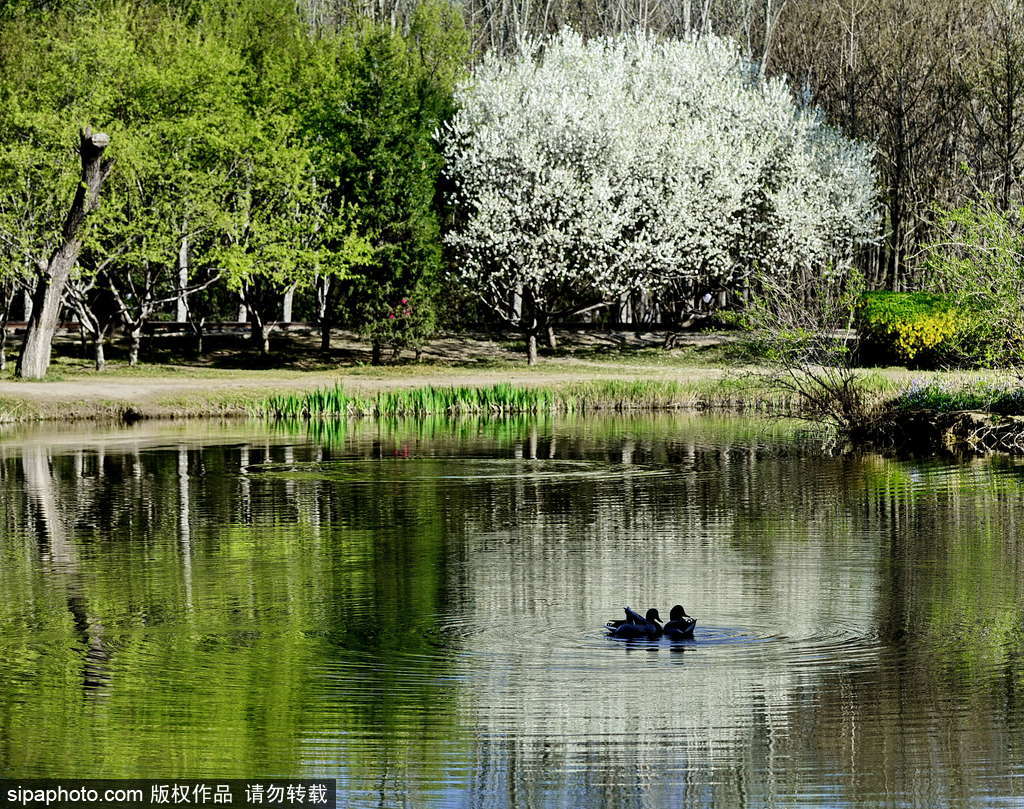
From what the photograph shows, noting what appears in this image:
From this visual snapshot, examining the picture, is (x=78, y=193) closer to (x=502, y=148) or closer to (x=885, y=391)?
(x=502, y=148)

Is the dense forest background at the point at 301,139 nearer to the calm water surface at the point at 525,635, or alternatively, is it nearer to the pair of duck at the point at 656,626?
the calm water surface at the point at 525,635

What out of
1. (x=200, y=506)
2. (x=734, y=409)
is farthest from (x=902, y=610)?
(x=734, y=409)

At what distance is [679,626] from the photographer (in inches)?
503

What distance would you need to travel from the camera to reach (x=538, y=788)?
9.38 meters

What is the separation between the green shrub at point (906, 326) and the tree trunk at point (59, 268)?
20.6 metres

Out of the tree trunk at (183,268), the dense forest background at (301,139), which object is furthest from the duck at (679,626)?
the tree trunk at (183,268)

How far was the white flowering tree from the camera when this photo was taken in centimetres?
4806

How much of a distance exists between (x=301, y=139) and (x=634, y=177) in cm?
1034

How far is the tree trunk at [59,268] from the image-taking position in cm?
4062

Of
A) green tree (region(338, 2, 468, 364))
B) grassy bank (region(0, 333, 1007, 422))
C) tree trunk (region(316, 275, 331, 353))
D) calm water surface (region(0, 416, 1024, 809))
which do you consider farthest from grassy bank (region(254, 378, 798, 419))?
tree trunk (region(316, 275, 331, 353))

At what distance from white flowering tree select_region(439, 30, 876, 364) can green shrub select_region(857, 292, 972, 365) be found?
15.5 feet

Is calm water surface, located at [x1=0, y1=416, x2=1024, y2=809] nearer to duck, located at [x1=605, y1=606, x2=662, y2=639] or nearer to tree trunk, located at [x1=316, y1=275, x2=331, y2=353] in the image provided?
duck, located at [x1=605, y1=606, x2=662, y2=639]

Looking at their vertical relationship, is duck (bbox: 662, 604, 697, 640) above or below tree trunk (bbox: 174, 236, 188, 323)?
below

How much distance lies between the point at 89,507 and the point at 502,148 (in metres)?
28.0
